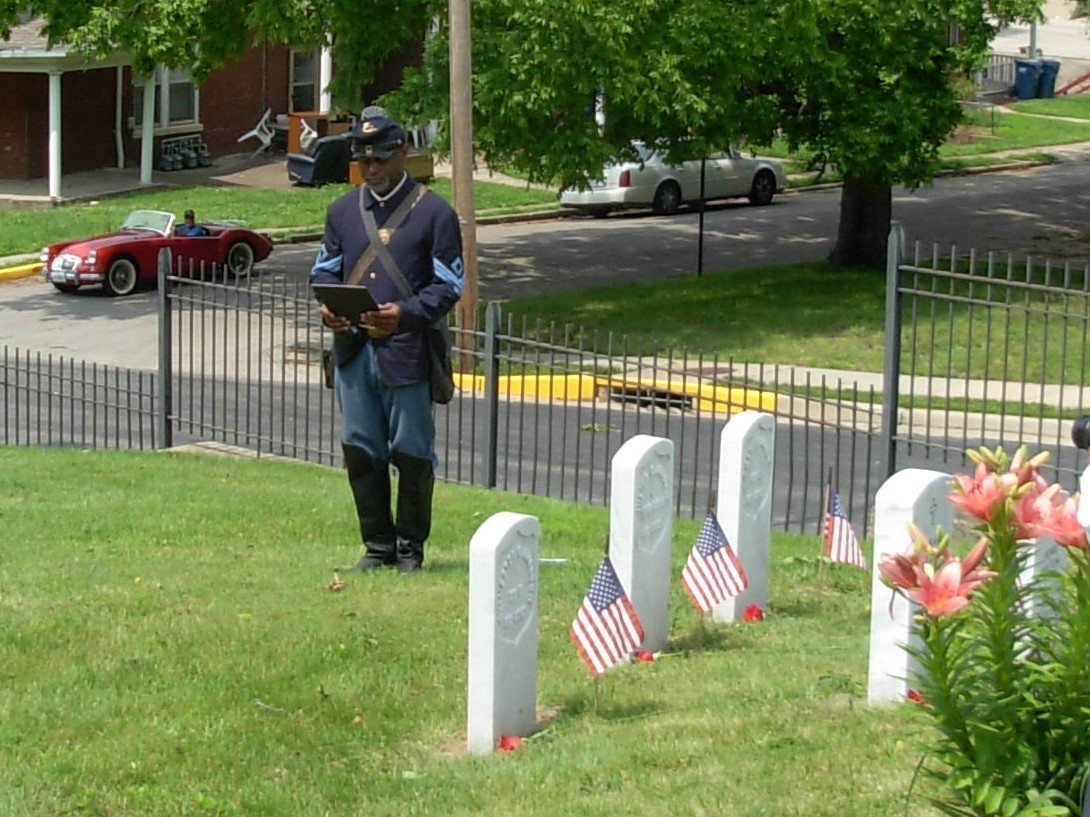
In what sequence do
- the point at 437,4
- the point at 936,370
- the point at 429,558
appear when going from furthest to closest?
the point at 437,4, the point at 936,370, the point at 429,558

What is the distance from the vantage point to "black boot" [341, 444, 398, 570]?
834cm

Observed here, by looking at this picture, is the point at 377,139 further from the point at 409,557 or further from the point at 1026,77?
the point at 1026,77

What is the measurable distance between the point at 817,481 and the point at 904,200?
21590 millimetres

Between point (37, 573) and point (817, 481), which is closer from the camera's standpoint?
point (37, 573)

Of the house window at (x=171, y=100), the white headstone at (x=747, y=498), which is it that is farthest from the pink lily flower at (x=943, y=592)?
the house window at (x=171, y=100)

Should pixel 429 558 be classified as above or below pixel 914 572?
below

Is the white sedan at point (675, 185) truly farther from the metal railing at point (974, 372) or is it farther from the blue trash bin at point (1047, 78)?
the blue trash bin at point (1047, 78)

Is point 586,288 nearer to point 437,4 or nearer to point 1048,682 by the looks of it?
point 437,4

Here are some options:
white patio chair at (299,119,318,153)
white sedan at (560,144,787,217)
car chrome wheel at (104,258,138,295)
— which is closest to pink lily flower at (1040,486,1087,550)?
car chrome wheel at (104,258,138,295)

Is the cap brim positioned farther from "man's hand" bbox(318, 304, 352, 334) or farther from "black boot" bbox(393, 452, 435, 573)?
"black boot" bbox(393, 452, 435, 573)

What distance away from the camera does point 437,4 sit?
20844 millimetres

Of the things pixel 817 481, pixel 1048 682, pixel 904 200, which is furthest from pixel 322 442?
pixel 904 200

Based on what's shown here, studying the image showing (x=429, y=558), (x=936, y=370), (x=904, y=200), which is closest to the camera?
(x=429, y=558)

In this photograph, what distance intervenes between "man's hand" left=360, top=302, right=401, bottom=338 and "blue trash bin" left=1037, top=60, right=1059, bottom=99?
4379cm
